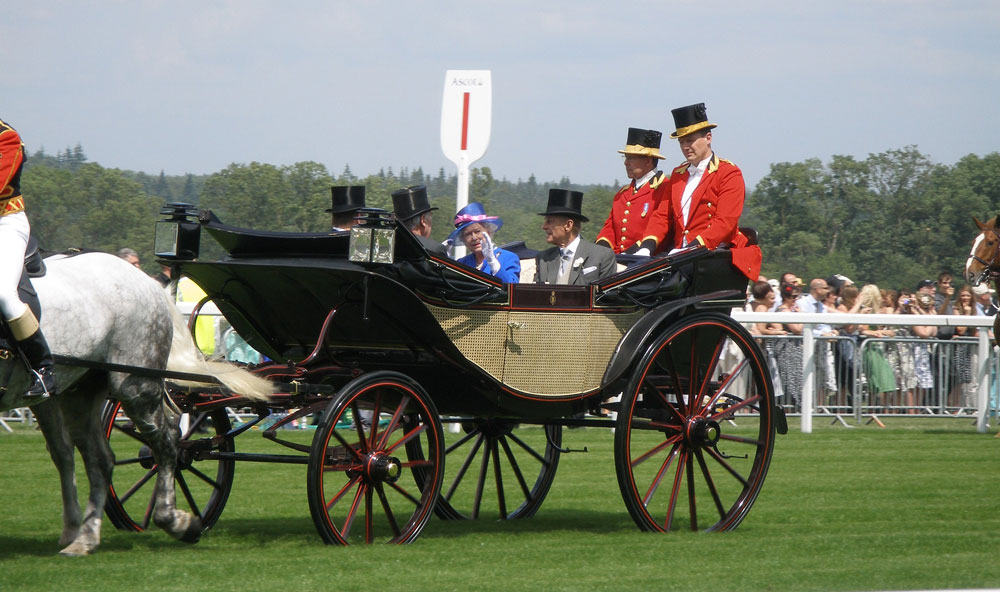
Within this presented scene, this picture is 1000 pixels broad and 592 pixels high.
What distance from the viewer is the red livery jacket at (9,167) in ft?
18.0

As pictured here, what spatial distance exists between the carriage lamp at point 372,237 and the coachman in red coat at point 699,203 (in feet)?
7.57

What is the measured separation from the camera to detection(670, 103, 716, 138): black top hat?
7.74 meters

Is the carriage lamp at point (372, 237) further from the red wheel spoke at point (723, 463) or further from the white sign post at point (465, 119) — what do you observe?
the white sign post at point (465, 119)

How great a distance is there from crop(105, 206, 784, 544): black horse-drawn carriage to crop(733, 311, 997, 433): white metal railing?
5085 millimetres

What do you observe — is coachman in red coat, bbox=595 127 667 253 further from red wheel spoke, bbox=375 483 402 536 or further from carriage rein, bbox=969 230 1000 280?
carriage rein, bbox=969 230 1000 280

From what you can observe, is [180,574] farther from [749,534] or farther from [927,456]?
[927,456]

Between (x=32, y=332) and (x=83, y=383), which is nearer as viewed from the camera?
(x=32, y=332)

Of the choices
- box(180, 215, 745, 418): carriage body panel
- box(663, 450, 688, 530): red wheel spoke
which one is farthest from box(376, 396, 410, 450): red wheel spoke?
box(663, 450, 688, 530): red wheel spoke

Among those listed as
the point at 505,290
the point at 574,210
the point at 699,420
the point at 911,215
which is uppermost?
the point at 911,215

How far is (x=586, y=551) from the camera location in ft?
20.5

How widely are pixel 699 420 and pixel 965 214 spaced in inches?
1911

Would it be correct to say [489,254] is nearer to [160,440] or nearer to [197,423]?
[197,423]

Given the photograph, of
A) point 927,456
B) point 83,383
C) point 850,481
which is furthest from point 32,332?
point 927,456

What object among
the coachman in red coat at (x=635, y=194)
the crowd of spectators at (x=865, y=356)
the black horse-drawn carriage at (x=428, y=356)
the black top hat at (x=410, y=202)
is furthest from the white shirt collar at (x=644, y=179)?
the crowd of spectators at (x=865, y=356)
